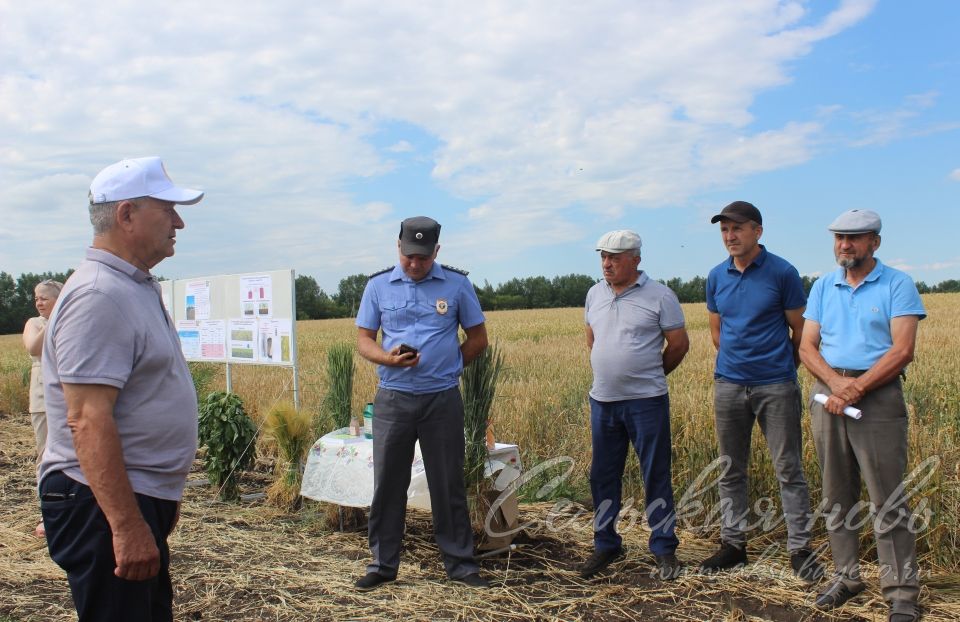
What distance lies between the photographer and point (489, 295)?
64.1m

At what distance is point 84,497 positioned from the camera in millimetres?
2355

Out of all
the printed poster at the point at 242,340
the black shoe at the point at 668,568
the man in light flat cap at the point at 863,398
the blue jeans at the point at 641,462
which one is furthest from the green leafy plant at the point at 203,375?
the man in light flat cap at the point at 863,398

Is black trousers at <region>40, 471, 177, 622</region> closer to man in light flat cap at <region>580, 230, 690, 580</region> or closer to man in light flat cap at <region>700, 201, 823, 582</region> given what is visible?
man in light flat cap at <region>580, 230, 690, 580</region>

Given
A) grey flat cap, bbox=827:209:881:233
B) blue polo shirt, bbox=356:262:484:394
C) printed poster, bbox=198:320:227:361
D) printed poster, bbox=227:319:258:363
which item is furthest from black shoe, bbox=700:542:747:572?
printed poster, bbox=198:320:227:361

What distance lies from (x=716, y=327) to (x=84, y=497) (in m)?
3.88

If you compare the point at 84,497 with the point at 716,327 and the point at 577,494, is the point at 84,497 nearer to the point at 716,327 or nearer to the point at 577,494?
the point at 716,327

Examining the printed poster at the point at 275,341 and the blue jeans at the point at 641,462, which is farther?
the printed poster at the point at 275,341

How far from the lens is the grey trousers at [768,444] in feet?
14.8

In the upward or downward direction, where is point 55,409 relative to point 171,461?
upward

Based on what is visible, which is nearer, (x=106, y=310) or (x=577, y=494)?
(x=106, y=310)

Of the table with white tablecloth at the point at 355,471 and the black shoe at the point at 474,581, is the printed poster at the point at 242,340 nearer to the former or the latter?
the table with white tablecloth at the point at 355,471

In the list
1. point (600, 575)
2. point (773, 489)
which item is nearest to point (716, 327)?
point (773, 489)

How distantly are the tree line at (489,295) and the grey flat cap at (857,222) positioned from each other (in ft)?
132

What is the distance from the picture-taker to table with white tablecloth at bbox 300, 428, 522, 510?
201 inches
